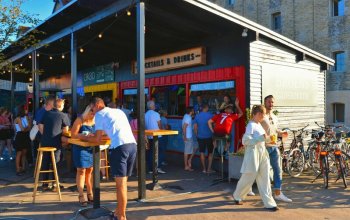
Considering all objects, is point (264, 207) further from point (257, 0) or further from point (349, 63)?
point (257, 0)

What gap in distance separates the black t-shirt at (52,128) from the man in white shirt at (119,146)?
2070 millimetres

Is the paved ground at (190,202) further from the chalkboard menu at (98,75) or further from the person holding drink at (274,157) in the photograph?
the chalkboard menu at (98,75)

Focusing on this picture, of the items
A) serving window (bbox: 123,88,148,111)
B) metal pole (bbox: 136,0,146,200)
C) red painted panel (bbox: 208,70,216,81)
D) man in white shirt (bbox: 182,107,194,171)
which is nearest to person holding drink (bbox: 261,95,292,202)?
metal pole (bbox: 136,0,146,200)

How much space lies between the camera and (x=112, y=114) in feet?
16.5

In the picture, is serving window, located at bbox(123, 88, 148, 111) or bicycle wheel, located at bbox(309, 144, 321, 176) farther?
serving window, located at bbox(123, 88, 148, 111)

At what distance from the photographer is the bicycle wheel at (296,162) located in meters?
8.34

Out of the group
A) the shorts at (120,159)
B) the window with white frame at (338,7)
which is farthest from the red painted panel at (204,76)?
the window with white frame at (338,7)

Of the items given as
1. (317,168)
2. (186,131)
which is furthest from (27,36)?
(317,168)

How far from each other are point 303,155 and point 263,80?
79.4 inches

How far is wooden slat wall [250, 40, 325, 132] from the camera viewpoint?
863cm

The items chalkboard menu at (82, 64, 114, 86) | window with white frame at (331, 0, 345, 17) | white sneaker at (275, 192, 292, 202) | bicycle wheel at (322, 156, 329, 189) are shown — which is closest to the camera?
white sneaker at (275, 192, 292, 202)

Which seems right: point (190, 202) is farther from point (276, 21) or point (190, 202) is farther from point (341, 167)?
point (276, 21)

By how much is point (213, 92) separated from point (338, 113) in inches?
660

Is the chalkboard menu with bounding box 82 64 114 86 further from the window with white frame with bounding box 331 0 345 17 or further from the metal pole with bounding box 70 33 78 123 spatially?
Result: the window with white frame with bounding box 331 0 345 17
